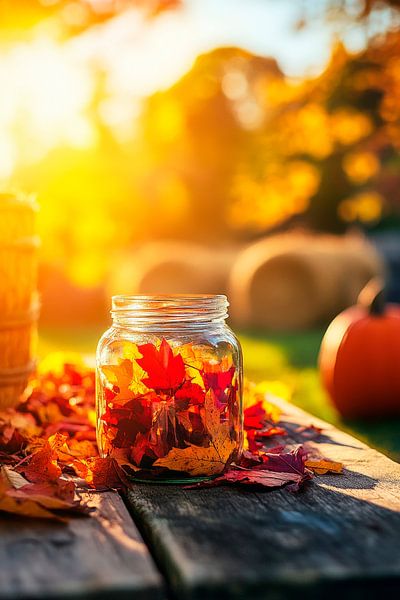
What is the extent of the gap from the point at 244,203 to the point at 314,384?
263 cm

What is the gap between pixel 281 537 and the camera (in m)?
1.23

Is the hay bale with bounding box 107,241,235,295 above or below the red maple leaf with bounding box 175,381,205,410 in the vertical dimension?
below

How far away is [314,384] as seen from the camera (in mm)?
6121

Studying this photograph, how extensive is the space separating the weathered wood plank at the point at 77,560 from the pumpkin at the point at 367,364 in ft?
12.0

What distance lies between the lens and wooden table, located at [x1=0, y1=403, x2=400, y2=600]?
1.05 meters

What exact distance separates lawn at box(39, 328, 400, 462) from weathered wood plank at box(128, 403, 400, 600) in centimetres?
139

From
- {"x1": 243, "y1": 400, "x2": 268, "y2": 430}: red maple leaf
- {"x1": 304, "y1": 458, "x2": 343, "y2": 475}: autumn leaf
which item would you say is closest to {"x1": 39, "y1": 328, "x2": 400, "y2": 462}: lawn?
{"x1": 243, "y1": 400, "x2": 268, "y2": 430}: red maple leaf

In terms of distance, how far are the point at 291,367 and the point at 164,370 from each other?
5.41 m

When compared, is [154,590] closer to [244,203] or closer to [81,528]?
[81,528]

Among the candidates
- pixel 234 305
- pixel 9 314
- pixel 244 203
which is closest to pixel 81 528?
pixel 9 314

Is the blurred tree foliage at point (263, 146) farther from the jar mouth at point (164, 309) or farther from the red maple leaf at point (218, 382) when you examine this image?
the red maple leaf at point (218, 382)

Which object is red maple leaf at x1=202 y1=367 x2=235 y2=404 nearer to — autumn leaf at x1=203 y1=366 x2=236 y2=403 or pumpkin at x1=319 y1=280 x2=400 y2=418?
autumn leaf at x1=203 y1=366 x2=236 y2=403

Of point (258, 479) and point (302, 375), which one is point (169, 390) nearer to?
point (258, 479)

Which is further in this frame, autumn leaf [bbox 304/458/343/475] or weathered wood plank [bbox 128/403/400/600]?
autumn leaf [bbox 304/458/343/475]
